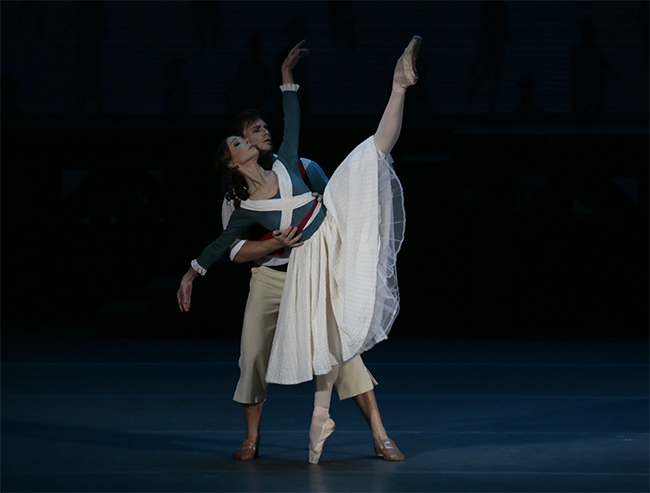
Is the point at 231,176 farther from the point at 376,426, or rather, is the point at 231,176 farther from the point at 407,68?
the point at 376,426

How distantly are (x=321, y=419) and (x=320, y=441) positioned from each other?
8 cm

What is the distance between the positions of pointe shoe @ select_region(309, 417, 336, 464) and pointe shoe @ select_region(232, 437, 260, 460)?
245 mm

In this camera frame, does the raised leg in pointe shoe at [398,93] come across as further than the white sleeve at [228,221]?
No

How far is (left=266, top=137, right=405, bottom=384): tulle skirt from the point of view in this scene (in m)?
3.37

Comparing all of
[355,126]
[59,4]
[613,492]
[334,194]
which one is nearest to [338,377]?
[334,194]

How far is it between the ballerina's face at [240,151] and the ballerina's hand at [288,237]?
0.93 ft

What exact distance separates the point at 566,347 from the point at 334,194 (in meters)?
3.56

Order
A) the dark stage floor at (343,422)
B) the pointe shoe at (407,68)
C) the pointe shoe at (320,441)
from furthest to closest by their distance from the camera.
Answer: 1. the pointe shoe at (320,441)
2. the dark stage floor at (343,422)
3. the pointe shoe at (407,68)

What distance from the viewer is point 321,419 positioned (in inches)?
134

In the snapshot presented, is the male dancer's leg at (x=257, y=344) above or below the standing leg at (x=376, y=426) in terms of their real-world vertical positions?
above

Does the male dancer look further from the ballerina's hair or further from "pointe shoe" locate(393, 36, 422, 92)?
"pointe shoe" locate(393, 36, 422, 92)

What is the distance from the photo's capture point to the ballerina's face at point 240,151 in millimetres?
3420

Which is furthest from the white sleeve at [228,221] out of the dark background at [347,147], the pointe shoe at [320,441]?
the dark background at [347,147]

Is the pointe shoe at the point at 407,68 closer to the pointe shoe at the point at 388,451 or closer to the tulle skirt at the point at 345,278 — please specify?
the tulle skirt at the point at 345,278
